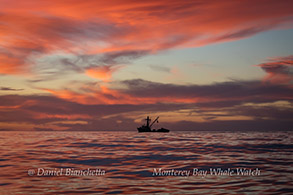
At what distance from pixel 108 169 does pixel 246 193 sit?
33.8 feet

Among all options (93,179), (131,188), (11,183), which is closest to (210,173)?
(131,188)

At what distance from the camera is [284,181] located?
15.7 meters

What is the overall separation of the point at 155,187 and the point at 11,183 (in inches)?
310

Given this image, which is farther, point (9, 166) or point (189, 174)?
point (9, 166)

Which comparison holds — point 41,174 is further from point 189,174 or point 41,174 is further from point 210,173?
point 210,173

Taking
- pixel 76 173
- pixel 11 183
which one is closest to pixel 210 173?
pixel 76 173

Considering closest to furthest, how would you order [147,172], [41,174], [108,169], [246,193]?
[246,193], [41,174], [147,172], [108,169]

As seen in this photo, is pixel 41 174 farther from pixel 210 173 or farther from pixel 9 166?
pixel 210 173

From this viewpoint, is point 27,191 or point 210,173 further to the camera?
point 210,173

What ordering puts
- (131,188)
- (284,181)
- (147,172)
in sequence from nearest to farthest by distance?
(131,188) → (284,181) → (147,172)

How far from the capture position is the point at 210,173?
18281mm

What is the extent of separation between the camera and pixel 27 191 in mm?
13398

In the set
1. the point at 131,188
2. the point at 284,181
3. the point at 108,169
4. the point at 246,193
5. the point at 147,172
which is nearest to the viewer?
the point at 246,193

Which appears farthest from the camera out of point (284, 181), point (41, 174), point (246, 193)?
point (41, 174)
